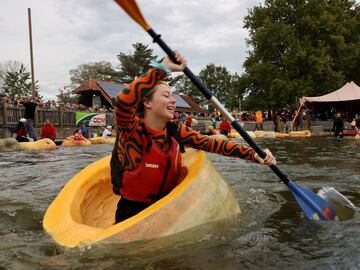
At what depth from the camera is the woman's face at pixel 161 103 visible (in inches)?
106

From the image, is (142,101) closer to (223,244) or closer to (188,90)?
(223,244)

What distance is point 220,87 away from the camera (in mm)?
84375

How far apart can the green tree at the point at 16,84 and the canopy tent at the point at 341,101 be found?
34.4m

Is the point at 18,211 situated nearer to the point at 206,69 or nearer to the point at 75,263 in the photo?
the point at 75,263

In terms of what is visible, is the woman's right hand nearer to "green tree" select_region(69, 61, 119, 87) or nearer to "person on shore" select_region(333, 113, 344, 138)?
"person on shore" select_region(333, 113, 344, 138)

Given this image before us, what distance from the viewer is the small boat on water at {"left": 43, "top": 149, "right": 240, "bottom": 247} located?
2.54 metres

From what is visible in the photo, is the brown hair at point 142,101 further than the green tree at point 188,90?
No

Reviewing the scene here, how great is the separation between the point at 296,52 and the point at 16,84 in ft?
109

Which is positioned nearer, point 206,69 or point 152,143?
point 152,143

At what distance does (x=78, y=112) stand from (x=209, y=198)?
624 inches

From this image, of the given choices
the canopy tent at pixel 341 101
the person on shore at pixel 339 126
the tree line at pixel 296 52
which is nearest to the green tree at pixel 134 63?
the tree line at pixel 296 52

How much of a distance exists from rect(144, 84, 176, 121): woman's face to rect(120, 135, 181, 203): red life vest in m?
0.20

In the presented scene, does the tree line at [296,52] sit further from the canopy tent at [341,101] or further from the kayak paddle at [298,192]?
the kayak paddle at [298,192]

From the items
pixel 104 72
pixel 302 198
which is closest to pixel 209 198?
pixel 302 198
